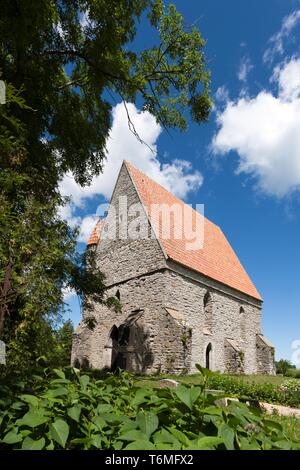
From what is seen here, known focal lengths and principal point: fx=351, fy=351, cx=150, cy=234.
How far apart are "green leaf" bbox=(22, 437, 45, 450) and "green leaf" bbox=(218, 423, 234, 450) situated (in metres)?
0.83

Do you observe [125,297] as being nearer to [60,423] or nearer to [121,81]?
[121,81]

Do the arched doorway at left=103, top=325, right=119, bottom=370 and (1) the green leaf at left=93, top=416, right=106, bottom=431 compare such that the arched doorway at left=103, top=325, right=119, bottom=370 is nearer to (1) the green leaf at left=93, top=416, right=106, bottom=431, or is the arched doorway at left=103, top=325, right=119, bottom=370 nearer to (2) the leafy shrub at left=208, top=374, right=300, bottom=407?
(2) the leafy shrub at left=208, top=374, right=300, bottom=407

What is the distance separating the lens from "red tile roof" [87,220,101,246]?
22312mm

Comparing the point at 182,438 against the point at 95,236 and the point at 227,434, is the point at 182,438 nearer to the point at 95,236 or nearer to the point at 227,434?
the point at 227,434

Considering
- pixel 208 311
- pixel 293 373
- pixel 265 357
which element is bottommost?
pixel 293 373

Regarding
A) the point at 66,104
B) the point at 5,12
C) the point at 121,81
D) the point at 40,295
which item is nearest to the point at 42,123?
the point at 66,104

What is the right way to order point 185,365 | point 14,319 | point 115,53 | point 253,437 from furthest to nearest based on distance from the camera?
point 185,365
point 115,53
point 14,319
point 253,437

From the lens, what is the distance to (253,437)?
5.61 feet

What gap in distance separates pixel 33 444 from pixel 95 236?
835 inches

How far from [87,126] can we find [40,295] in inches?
235

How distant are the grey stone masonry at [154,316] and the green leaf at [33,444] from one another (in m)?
14.6

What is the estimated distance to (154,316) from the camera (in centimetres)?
1711

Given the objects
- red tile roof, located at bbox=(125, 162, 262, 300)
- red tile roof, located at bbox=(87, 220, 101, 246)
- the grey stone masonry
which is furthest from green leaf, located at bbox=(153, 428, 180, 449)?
red tile roof, located at bbox=(87, 220, 101, 246)

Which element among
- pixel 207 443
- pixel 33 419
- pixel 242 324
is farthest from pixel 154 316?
pixel 207 443
